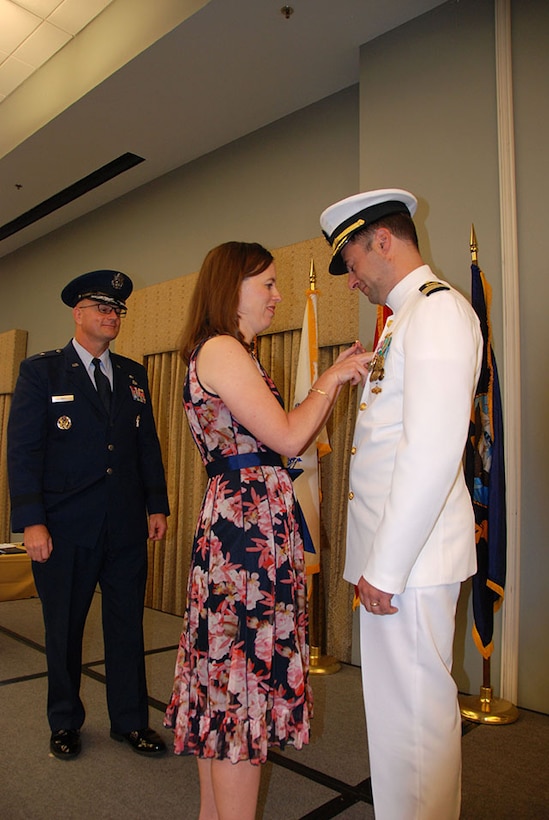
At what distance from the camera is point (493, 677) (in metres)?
2.83

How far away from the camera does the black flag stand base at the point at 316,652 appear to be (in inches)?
129

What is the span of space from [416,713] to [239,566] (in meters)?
0.48

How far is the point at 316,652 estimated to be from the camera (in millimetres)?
3412

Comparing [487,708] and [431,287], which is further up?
[431,287]

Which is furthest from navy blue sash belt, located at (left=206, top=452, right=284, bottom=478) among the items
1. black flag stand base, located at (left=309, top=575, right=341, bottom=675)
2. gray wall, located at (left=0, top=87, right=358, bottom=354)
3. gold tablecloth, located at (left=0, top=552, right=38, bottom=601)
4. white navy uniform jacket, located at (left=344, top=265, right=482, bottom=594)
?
gray wall, located at (left=0, top=87, right=358, bottom=354)

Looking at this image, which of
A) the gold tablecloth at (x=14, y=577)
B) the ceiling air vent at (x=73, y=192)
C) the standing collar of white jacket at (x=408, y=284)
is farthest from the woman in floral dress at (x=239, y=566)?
the ceiling air vent at (x=73, y=192)

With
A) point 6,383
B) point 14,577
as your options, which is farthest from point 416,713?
point 6,383

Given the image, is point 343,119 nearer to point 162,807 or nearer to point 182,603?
point 182,603

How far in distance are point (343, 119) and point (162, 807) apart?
3732 millimetres

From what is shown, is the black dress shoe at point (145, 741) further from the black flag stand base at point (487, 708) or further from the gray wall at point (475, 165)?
the gray wall at point (475, 165)

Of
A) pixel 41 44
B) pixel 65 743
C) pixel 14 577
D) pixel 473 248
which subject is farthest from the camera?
pixel 41 44

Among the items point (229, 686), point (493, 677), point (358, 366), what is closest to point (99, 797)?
point (229, 686)

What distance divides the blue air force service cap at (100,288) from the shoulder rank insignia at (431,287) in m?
→ 1.48

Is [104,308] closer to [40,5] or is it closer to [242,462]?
[242,462]
